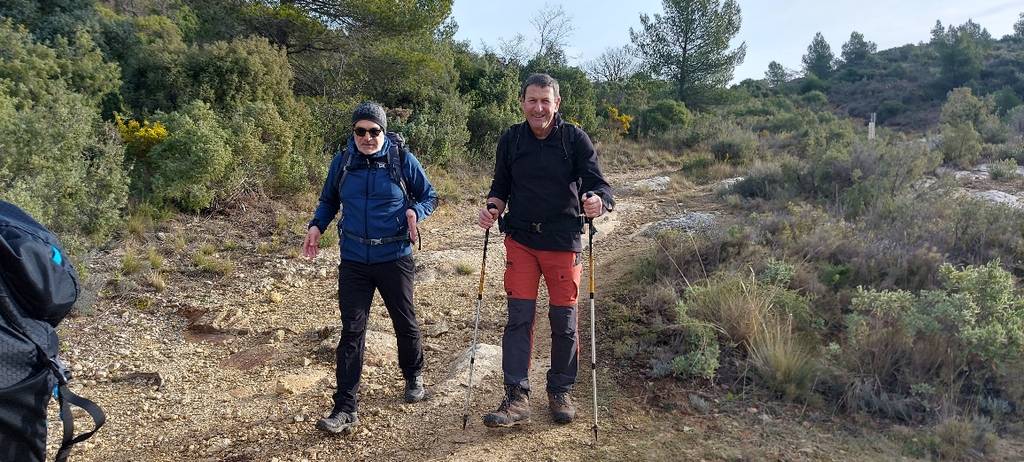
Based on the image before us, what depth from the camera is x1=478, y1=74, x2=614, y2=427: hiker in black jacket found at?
337cm

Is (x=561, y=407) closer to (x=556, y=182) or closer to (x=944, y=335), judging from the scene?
(x=556, y=182)

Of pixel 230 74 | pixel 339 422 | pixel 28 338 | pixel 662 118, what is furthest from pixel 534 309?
pixel 662 118

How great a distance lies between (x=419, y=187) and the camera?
3.65 m

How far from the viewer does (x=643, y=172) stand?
15680 millimetres

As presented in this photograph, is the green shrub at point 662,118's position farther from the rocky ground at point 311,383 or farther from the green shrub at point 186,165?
the green shrub at point 186,165

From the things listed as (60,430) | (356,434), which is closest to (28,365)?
(356,434)

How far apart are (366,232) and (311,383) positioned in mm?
1385


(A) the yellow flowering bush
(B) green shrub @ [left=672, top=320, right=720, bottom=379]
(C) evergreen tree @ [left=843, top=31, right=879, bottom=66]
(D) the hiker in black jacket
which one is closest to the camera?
(D) the hiker in black jacket

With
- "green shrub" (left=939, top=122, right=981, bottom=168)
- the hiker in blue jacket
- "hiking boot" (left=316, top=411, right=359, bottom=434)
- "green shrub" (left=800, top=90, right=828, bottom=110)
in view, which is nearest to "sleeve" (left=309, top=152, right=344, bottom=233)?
the hiker in blue jacket

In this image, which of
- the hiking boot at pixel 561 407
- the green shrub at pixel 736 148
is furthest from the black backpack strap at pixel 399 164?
the green shrub at pixel 736 148

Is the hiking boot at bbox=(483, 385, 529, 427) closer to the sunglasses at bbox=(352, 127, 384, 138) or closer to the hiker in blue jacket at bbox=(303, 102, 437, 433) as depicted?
the hiker in blue jacket at bbox=(303, 102, 437, 433)

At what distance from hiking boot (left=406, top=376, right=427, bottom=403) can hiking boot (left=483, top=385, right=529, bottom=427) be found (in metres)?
0.56

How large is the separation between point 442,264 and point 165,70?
18.6 ft

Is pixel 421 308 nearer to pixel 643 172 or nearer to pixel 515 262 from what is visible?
pixel 515 262
